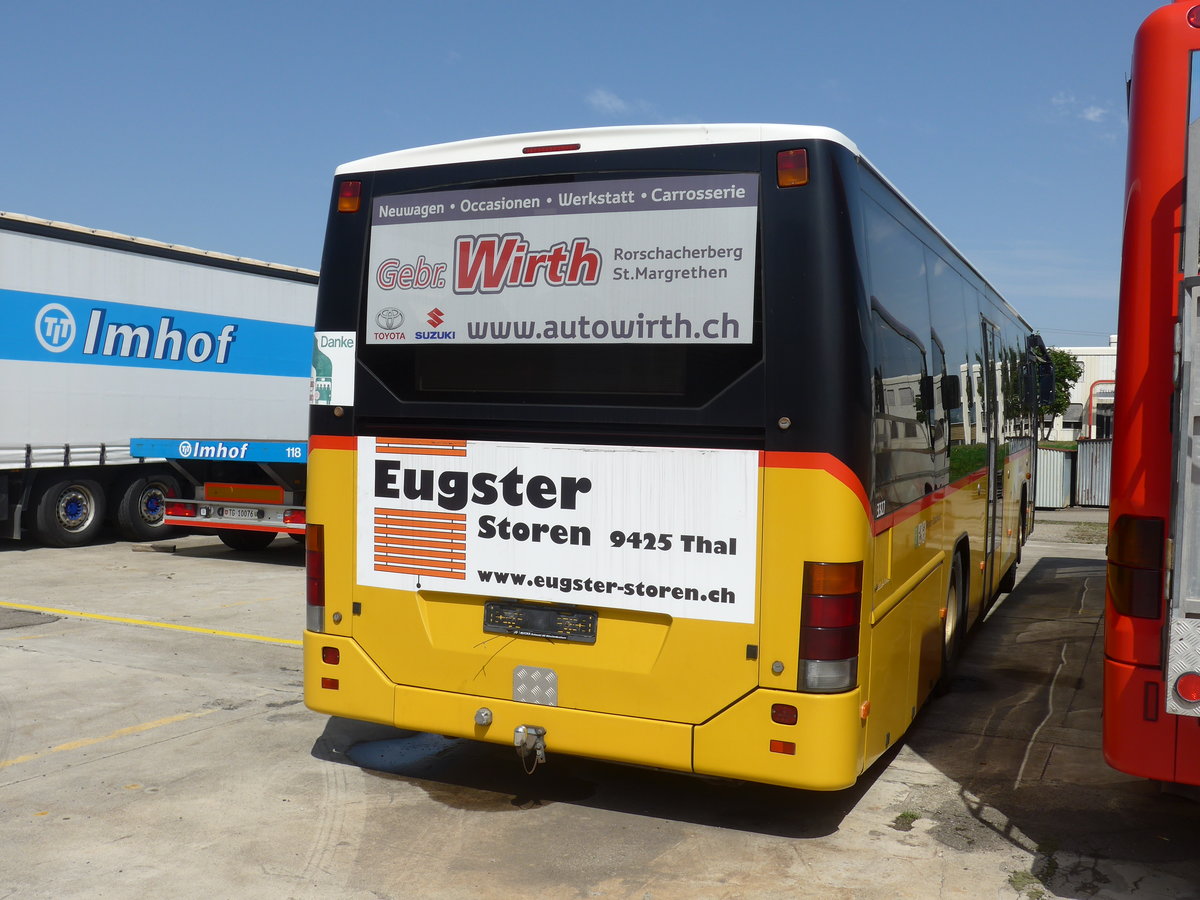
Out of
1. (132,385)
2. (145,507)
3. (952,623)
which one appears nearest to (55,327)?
(132,385)

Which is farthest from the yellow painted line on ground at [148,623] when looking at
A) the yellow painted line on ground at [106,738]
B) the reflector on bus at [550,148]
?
the reflector on bus at [550,148]

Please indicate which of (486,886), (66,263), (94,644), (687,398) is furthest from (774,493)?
(66,263)

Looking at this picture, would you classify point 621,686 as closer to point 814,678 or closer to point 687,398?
point 814,678

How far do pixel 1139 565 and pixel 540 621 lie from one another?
7.92 feet

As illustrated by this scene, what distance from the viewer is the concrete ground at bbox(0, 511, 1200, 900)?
4465mm

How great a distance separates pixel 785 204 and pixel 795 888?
A: 266 centimetres

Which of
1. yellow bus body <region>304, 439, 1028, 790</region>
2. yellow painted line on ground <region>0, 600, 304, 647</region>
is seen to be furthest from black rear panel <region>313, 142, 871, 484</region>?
yellow painted line on ground <region>0, 600, 304, 647</region>

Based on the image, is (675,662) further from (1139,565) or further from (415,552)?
(1139,565)

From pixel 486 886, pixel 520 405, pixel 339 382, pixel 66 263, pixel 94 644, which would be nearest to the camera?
pixel 486 886

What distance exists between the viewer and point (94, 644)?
29.1 ft

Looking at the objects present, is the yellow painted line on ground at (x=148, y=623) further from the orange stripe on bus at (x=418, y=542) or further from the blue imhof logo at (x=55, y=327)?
the blue imhof logo at (x=55, y=327)

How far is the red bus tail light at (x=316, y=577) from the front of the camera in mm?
5527

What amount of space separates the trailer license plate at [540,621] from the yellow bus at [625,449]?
13mm

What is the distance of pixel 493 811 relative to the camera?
5.26 m
